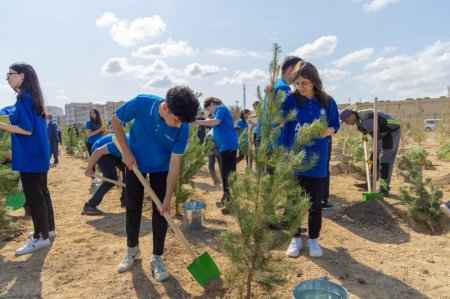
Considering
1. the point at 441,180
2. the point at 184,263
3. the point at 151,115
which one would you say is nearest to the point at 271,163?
Answer: the point at 151,115

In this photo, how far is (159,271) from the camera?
2.69 m

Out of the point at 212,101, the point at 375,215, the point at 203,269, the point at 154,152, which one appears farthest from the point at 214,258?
the point at 212,101

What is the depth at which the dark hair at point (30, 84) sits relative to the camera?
10.1 feet

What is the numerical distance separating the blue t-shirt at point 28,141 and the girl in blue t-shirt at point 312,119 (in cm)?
232

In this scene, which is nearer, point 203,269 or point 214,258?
point 203,269

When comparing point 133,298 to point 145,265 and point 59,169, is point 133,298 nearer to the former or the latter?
point 145,265

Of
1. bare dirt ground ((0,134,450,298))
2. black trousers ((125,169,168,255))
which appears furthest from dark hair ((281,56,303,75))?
bare dirt ground ((0,134,450,298))

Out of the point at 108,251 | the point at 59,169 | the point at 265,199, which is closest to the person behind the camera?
the point at 265,199

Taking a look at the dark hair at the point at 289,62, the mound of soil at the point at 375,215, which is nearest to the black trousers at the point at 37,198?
the dark hair at the point at 289,62

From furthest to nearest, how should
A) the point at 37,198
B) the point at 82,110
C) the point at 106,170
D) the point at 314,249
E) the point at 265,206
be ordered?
the point at 82,110
the point at 106,170
the point at 37,198
the point at 314,249
the point at 265,206

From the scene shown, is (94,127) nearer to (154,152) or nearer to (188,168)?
(188,168)

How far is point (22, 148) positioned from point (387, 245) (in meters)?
3.73

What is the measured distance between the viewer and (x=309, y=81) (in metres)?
2.77

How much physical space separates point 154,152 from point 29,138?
1424 mm
